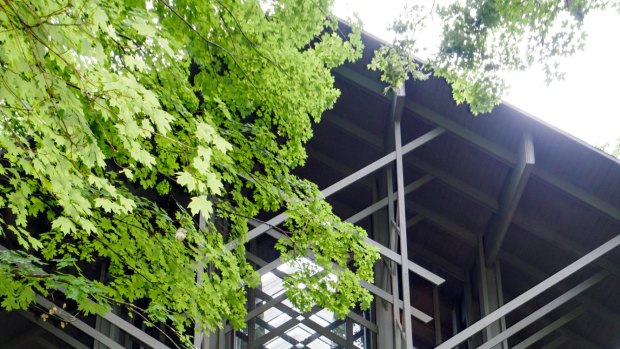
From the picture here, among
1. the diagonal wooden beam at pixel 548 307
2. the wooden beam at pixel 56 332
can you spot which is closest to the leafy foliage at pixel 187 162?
the diagonal wooden beam at pixel 548 307

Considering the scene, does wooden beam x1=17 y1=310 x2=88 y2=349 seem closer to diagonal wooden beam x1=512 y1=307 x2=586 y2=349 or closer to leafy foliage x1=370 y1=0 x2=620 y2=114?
diagonal wooden beam x1=512 y1=307 x2=586 y2=349

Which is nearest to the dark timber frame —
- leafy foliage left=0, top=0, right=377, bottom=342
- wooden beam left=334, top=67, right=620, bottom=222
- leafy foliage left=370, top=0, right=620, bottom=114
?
wooden beam left=334, top=67, right=620, bottom=222

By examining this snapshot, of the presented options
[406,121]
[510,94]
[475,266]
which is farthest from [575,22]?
[475,266]

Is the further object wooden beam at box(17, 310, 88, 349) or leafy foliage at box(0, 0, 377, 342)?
wooden beam at box(17, 310, 88, 349)

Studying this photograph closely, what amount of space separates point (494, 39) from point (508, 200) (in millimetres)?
5164

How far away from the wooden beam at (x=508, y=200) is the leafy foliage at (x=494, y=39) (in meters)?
3.28

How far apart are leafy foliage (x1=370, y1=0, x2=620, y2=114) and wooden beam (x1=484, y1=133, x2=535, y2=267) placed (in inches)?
129

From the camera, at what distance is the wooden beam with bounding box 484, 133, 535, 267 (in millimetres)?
9086

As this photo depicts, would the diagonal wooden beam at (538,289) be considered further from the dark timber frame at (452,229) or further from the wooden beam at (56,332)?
the wooden beam at (56,332)

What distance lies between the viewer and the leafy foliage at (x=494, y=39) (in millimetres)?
5148

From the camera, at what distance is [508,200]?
1027 cm

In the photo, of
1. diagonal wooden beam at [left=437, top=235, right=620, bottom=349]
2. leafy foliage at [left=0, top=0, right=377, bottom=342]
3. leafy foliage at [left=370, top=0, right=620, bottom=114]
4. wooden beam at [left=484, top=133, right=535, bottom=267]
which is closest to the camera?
leafy foliage at [left=0, top=0, right=377, bottom=342]

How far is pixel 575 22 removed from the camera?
17.4 feet

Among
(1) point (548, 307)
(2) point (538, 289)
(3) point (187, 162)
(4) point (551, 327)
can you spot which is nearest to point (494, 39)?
(3) point (187, 162)
